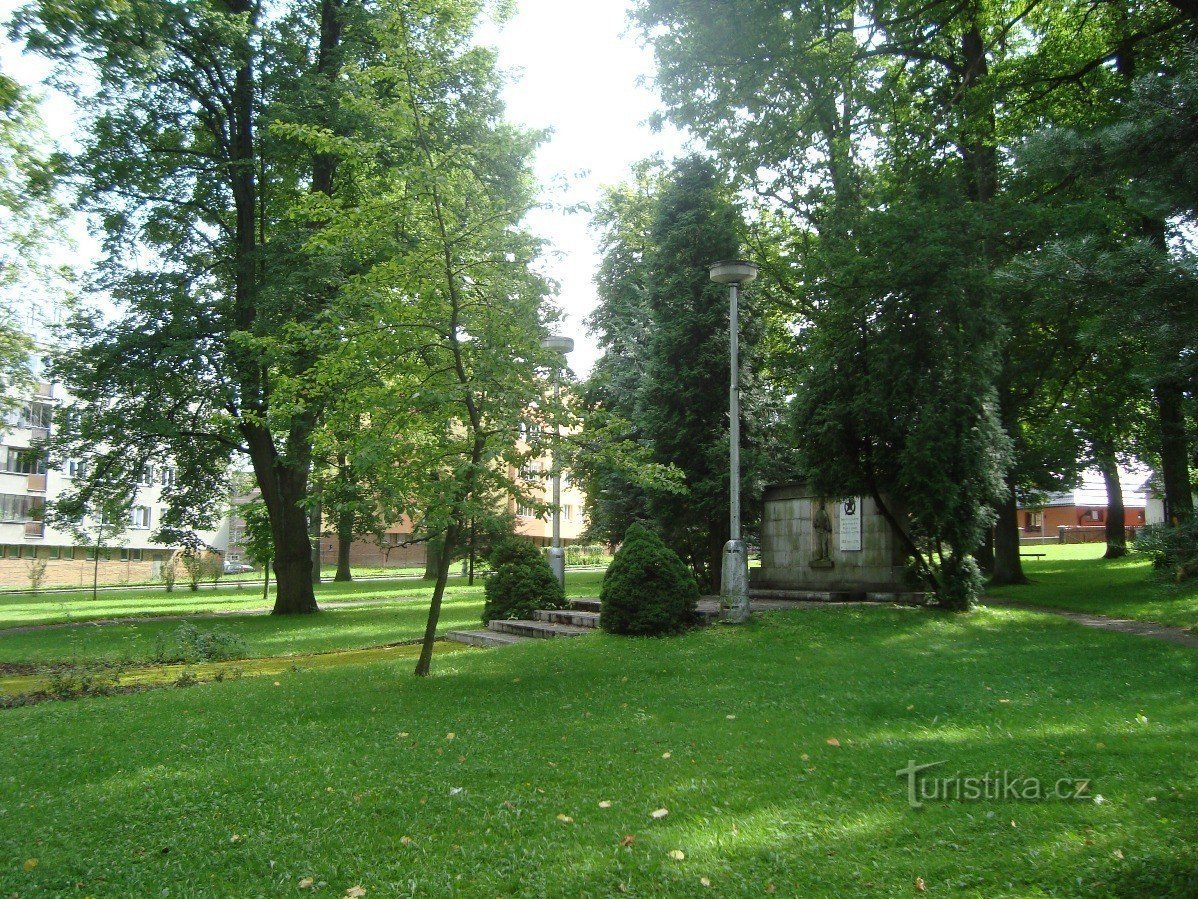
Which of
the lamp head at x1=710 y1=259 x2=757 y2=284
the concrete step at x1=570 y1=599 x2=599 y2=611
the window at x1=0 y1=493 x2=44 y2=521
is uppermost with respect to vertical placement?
the lamp head at x1=710 y1=259 x2=757 y2=284

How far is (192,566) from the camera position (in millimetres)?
37188

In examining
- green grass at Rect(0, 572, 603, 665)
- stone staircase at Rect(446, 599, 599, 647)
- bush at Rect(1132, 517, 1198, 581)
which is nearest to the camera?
bush at Rect(1132, 517, 1198, 581)

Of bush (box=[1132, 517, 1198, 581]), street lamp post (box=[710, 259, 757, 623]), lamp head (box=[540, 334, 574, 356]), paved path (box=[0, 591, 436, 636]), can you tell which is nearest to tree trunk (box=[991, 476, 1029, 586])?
street lamp post (box=[710, 259, 757, 623])

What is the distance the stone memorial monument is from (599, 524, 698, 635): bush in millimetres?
4256

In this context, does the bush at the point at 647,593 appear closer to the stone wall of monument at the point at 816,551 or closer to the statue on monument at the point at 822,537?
the stone wall of monument at the point at 816,551

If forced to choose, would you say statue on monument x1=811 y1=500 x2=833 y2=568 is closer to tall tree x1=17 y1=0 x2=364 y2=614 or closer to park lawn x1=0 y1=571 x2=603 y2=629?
park lawn x1=0 y1=571 x2=603 y2=629

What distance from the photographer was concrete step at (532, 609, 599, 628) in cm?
1496

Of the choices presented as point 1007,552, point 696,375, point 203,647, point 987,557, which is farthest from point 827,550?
point 203,647

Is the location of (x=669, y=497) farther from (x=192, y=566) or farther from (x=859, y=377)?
(x=192, y=566)

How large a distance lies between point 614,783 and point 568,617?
963cm

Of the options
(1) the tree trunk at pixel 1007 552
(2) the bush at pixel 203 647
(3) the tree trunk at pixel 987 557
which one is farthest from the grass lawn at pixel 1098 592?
(2) the bush at pixel 203 647

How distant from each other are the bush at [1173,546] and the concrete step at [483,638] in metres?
11.3

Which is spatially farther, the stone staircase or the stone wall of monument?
the stone wall of monument

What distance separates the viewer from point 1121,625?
14.7 meters
